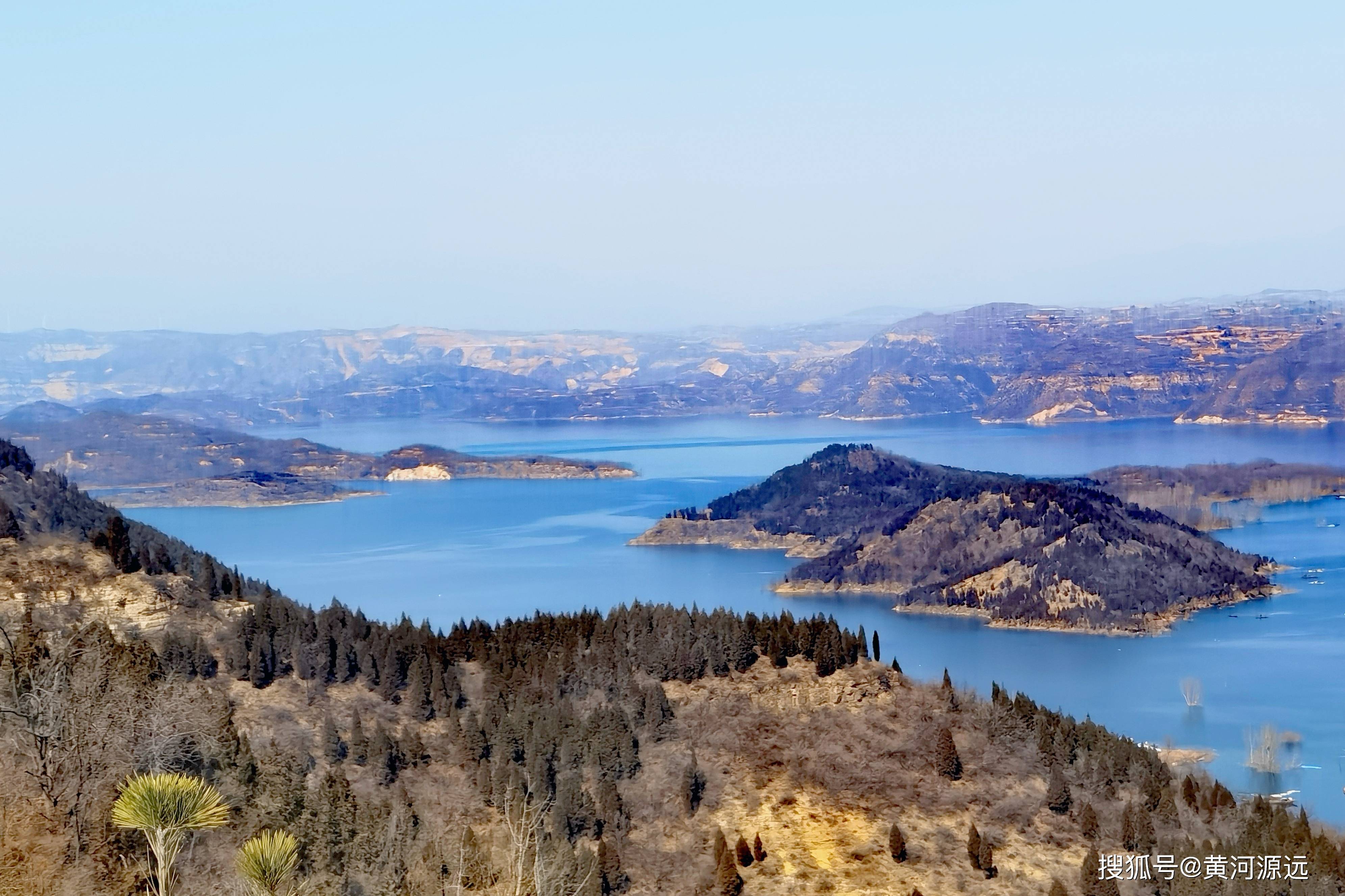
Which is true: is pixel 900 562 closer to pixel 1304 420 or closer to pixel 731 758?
pixel 731 758

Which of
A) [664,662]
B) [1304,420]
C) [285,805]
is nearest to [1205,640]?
[664,662]

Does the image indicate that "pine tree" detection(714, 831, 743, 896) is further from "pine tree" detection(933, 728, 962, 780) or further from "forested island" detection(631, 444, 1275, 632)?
"forested island" detection(631, 444, 1275, 632)

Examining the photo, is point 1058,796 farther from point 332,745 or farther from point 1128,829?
point 332,745

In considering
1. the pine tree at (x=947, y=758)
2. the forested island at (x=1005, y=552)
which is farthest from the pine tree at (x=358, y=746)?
the forested island at (x=1005, y=552)

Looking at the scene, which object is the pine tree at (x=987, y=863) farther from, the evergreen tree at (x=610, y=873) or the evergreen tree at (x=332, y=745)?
the evergreen tree at (x=332, y=745)

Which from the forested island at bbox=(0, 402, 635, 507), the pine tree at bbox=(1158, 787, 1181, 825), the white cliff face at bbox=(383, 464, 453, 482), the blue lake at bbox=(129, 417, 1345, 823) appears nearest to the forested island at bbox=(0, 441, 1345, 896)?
the pine tree at bbox=(1158, 787, 1181, 825)

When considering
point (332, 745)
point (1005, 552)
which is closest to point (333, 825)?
point (332, 745)
